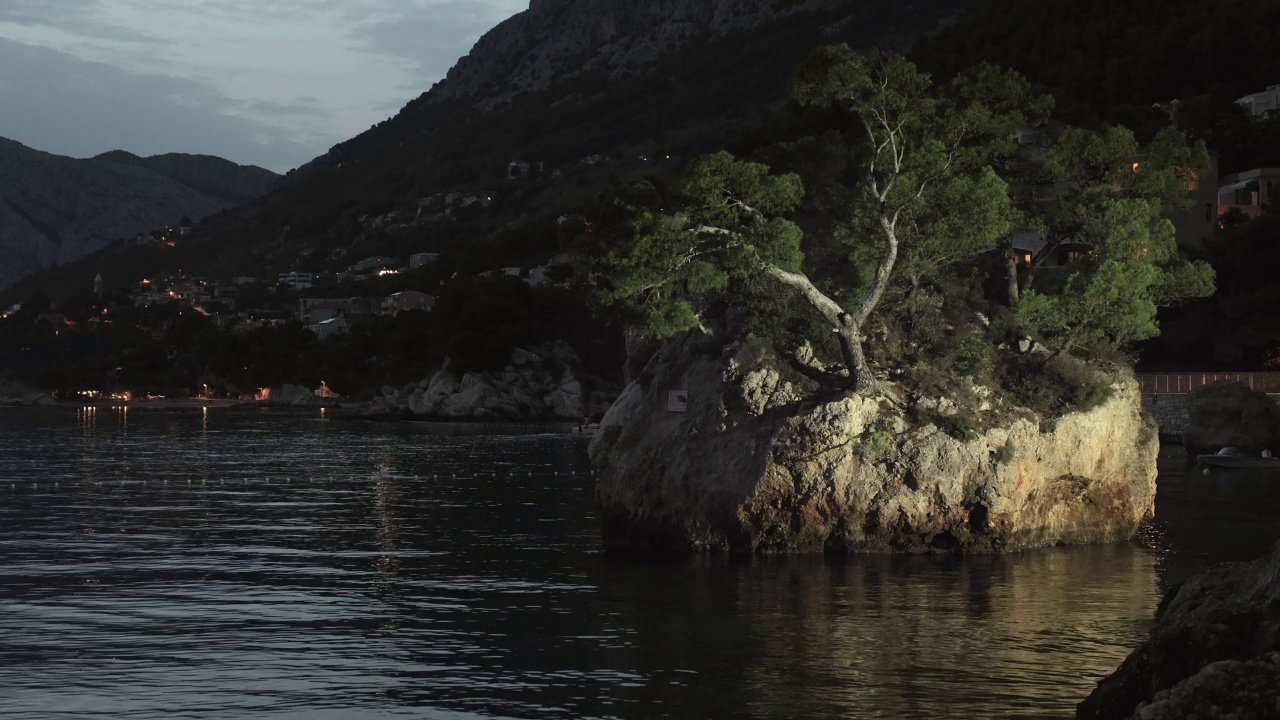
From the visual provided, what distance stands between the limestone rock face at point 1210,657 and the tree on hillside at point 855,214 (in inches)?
743

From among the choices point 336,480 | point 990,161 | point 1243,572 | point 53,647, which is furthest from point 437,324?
point 1243,572

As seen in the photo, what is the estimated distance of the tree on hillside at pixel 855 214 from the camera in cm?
3625

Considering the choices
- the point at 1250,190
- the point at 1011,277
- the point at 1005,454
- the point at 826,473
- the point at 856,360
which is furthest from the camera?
the point at 1250,190

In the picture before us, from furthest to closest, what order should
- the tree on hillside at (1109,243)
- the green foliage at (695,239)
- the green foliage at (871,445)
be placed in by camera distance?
the tree on hillside at (1109,243)
the green foliage at (695,239)
the green foliage at (871,445)

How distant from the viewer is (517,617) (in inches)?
1066

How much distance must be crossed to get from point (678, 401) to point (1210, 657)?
2232 cm

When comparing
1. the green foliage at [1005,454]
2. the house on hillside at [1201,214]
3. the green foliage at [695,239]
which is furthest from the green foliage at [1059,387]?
the house on hillside at [1201,214]

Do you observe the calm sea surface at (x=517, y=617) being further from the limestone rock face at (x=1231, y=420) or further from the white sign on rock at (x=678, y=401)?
the limestone rock face at (x=1231, y=420)

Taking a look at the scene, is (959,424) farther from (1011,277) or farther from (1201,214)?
(1201,214)

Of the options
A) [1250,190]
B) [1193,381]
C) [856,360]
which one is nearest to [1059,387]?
[856,360]

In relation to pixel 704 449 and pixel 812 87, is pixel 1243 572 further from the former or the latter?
pixel 812 87

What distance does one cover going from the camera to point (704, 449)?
35.4m

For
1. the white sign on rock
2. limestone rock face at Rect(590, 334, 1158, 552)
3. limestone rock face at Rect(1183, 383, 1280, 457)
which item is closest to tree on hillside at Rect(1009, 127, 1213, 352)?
limestone rock face at Rect(590, 334, 1158, 552)

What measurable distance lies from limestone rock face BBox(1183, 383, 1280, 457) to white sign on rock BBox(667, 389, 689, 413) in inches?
1715
